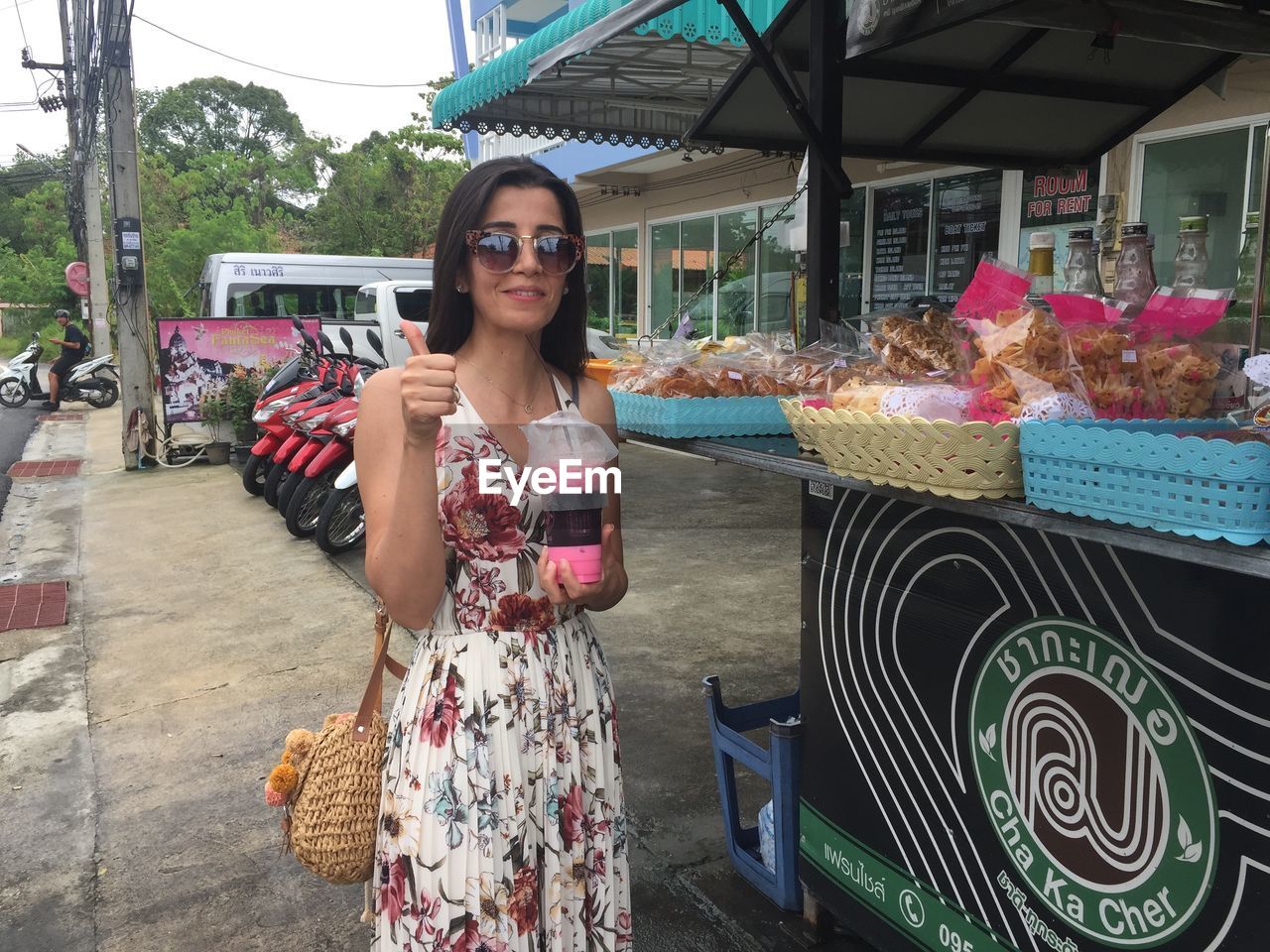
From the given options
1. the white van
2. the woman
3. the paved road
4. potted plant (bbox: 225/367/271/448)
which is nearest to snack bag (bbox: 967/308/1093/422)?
the woman

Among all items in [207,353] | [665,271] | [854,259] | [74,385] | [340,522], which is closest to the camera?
[340,522]

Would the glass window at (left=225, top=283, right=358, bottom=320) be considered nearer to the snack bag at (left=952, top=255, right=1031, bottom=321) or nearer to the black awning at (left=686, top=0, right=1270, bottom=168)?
the black awning at (left=686, top=0, right=1270, bottom=168)

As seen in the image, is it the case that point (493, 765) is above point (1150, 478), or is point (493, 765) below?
below

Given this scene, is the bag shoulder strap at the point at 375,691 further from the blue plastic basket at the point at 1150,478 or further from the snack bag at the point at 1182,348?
the snack bag at the point at 1182,348

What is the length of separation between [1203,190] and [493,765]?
5807 mm

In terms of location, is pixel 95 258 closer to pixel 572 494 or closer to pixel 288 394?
pixel 288 394

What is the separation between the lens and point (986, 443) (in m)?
1.34

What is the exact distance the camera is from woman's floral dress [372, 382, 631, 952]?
4.97ft

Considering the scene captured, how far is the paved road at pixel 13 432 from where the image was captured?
9.76 metres

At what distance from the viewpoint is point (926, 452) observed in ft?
4.66

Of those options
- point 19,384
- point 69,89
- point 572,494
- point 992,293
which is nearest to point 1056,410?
point 992,293

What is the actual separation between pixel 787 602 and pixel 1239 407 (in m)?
3.91

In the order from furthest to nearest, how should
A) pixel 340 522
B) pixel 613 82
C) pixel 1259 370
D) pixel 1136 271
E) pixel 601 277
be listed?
pixel 601 277, pixel 340 522, pixel 613 82, pixel 1136 271, pixel 1259 370

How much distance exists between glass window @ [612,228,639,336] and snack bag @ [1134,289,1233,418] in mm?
11691
